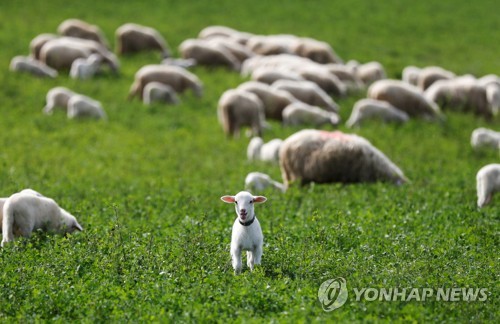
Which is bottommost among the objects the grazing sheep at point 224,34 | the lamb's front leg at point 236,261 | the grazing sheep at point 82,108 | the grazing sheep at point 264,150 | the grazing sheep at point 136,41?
the lamb's front leg at point 236,261

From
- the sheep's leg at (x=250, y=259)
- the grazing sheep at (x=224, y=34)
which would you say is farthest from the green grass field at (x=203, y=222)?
the grazing sheep at (x=224, y=34)

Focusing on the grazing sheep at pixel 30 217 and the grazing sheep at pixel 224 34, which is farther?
the grazing sheep at pixel 224 34

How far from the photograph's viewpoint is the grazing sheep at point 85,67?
23.8 m

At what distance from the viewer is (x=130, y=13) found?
36.8m

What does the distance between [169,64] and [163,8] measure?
44.3 ft

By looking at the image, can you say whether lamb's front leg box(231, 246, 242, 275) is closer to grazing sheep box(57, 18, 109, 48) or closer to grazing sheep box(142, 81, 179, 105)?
grazing sheep box(142, 81, 179, 105)

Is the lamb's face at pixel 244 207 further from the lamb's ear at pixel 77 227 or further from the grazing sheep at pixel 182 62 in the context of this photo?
the grazing sheep at pixel 182 62

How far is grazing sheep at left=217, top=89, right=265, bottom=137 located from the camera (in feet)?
62.4

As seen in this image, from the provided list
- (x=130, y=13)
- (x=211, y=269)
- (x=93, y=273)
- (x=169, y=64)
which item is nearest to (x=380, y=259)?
(x=211, y=269)

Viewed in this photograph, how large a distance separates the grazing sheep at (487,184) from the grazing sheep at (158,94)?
11.6 m

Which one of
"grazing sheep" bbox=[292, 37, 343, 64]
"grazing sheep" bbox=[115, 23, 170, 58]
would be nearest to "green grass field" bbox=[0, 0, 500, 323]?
"grazing sheep" bbox=[115, 23, 170, 58]

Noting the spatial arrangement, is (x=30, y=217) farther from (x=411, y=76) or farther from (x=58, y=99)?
(x=411, y=76)

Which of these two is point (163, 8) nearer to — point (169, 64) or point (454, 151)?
point (169, 64)

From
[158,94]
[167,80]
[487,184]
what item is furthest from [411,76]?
[487,184]
